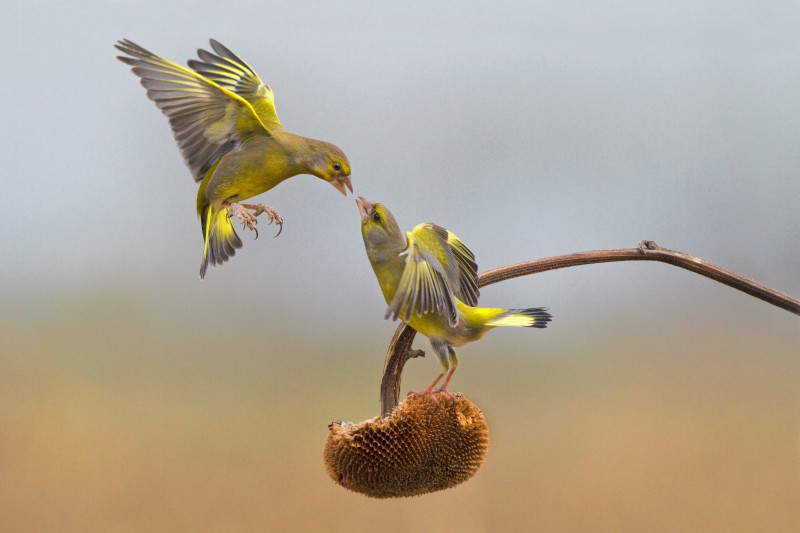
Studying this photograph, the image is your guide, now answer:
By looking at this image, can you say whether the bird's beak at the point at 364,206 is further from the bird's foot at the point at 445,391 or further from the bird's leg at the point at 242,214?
the bird's foot at the point at 445,391

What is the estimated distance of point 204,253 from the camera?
36.6 inches

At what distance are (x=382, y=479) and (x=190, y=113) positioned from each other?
504 mm

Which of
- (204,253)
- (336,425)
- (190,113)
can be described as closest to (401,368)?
(336,425)

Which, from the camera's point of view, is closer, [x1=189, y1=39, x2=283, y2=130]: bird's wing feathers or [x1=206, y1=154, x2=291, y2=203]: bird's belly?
[x1=206, y1=154, x2=291, y2=203]: bird's belly

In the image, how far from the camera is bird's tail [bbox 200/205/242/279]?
922 millimetres

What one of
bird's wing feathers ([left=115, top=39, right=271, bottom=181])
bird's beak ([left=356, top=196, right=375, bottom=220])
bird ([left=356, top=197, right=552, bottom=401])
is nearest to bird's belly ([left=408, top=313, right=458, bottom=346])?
bird ([left=356, top=197, right=552, bottom=401])

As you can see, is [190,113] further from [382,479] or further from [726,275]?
[726,275]

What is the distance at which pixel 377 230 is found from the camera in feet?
3.02

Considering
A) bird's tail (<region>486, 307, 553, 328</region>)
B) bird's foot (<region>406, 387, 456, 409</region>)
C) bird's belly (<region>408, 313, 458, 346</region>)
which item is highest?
bird's tail (<region>486, 307, 553, 328</region>)

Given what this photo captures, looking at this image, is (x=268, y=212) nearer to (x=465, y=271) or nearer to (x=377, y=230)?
(x=377, y=230)

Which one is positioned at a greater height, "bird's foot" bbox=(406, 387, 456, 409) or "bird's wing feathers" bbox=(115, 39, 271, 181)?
"bird's wing feathers" bbox=(115, 39, 271, 181)

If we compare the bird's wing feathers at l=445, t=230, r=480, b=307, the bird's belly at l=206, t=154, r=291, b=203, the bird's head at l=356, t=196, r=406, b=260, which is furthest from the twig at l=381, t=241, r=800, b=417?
the bird's belly at l=206, t=154, r=291, b=203

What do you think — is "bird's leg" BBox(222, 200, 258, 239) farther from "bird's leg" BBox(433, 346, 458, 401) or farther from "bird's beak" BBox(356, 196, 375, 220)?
"bird's leg" BBox(433, 346, 458, 401)

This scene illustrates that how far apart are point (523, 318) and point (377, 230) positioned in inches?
8.0
